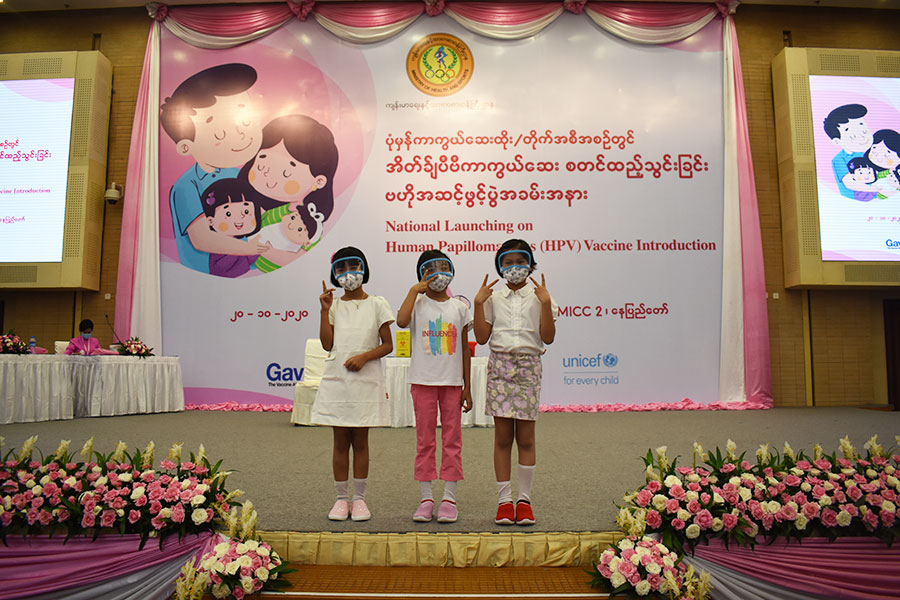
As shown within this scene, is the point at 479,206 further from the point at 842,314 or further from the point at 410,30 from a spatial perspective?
the point at 842,314

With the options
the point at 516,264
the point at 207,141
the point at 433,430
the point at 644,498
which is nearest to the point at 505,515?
the point at 433,430

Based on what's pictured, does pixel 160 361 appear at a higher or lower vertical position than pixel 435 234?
lower

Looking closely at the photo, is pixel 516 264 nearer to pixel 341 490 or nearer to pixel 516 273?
pixel 516 273

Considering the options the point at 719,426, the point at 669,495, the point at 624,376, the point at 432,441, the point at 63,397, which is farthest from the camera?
the point at 624,376

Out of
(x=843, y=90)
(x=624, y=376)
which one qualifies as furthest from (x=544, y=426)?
(x=843, y=90)

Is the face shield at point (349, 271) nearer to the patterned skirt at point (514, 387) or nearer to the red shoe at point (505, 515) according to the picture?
the patterned skirt at point (514, 387)

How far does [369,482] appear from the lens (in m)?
3.20

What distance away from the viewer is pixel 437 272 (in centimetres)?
260

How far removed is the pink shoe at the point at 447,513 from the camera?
2420mm

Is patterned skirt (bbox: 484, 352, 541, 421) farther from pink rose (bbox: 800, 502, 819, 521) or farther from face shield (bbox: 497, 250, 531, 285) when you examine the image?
pink rose (bbox: 800, 502, 819, 521)

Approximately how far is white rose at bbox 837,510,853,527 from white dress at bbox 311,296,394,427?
1774mm

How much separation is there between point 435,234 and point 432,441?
5312mm

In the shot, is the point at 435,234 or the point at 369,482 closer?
the point at 369,482

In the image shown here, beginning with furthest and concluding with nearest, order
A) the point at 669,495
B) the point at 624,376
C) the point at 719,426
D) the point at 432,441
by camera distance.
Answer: the point at 624,376 < the point at 719,426 < the point at 432,441 < the point at 669,495
